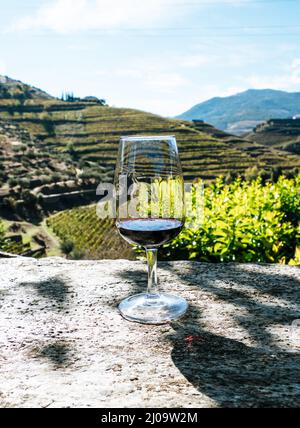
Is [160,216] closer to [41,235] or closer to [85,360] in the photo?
[85,360]

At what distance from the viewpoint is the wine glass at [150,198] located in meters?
1.21

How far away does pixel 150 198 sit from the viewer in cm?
123

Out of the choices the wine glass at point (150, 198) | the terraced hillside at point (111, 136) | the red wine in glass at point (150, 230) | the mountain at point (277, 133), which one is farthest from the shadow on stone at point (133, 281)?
the mountain at point (277, 133)

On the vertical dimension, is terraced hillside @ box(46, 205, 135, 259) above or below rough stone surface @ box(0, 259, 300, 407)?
below

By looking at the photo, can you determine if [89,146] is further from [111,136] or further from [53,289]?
[53,289]

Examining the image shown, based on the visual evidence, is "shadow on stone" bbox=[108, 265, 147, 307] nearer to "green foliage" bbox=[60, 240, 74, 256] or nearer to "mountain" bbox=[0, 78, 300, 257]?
"mountain" bbox=[0, 78, 300, 257]

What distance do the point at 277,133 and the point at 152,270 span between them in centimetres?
12446

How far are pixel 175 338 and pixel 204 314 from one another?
0.58 feet

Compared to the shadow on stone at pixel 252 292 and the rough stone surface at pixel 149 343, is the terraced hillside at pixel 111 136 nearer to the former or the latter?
the shadow on stone at pixel 252 292

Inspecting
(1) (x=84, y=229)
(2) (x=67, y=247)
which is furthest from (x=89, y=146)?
(2) (x=67, y=247)

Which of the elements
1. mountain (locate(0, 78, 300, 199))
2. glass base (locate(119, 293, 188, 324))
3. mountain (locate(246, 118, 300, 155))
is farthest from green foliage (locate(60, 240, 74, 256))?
mountain (locate(246, 118, 300, 155))

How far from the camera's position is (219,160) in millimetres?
64062

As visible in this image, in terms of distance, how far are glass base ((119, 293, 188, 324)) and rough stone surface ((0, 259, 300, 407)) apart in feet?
0.09

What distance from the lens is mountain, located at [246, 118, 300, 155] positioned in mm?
114938
